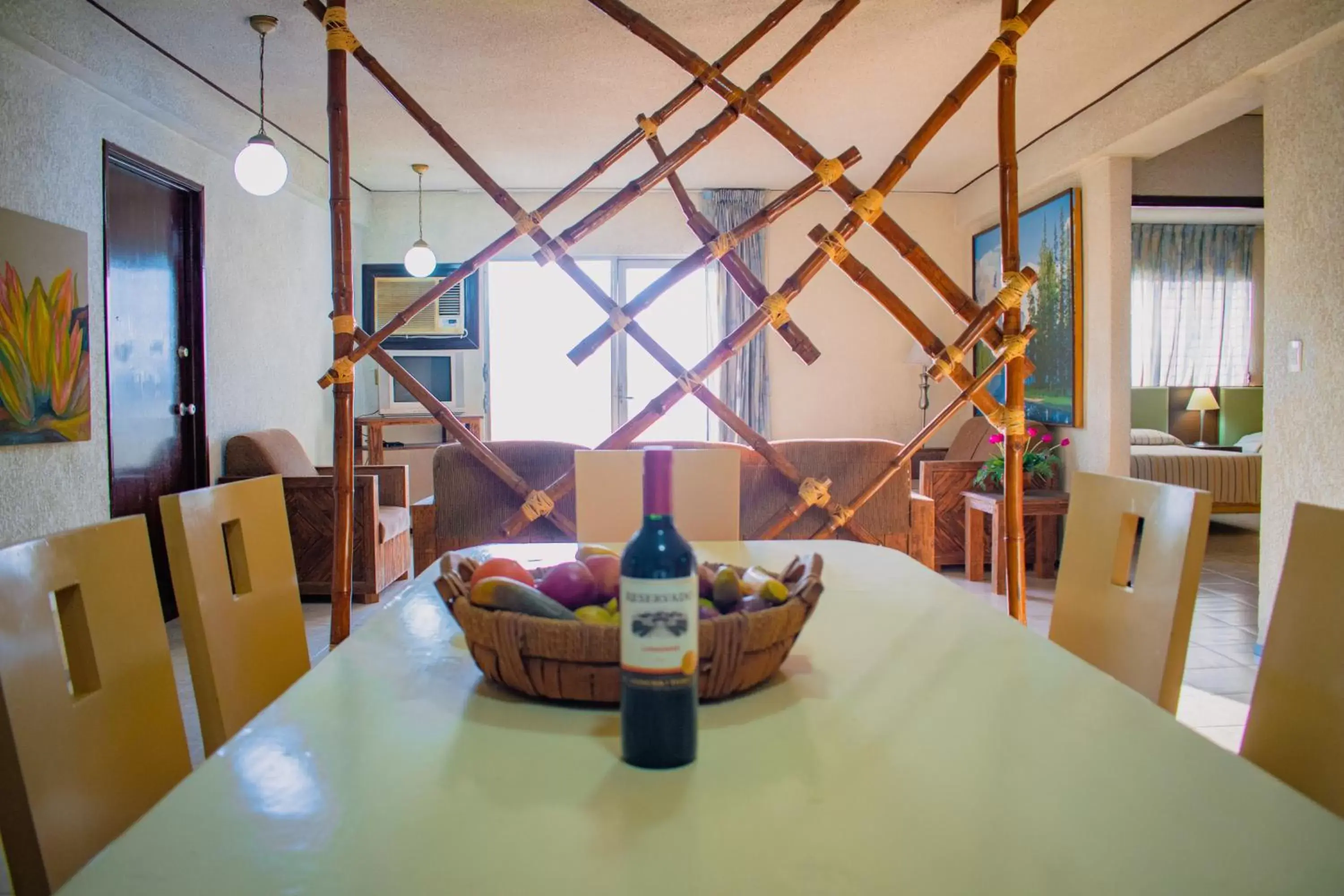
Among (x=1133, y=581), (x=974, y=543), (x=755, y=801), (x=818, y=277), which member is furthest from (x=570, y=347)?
(x=755, y=801)

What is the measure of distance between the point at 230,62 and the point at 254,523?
3542 millimetres

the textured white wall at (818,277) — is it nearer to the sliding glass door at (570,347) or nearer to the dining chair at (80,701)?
the sliding glass door at (570,347)

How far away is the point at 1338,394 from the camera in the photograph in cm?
318

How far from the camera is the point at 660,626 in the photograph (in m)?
0.77

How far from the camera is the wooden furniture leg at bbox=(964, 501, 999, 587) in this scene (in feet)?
16.2

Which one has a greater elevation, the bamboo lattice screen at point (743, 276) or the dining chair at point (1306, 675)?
the bamboo lattice screen at point (743, 276)

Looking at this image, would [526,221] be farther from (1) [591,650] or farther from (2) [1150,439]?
(2) [1150,439]

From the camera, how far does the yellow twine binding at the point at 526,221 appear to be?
3047 mm

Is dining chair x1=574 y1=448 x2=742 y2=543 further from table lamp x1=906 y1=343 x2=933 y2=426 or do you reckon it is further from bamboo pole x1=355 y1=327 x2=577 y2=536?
table lamp x1=906 y1=343 x2=933 y2=426

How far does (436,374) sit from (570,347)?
3.59 ft

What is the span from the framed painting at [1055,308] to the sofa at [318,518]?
11.7 feet

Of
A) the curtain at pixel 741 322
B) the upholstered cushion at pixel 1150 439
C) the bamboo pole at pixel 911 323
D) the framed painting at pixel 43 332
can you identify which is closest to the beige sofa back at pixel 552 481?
the bamboo pole at pixel 911 323

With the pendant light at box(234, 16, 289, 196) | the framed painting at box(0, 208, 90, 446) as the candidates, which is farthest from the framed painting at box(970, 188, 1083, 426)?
the framed painting at box(0, 208, 90, 446)

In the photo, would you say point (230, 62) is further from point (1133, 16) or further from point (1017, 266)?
point (1133, 16)
